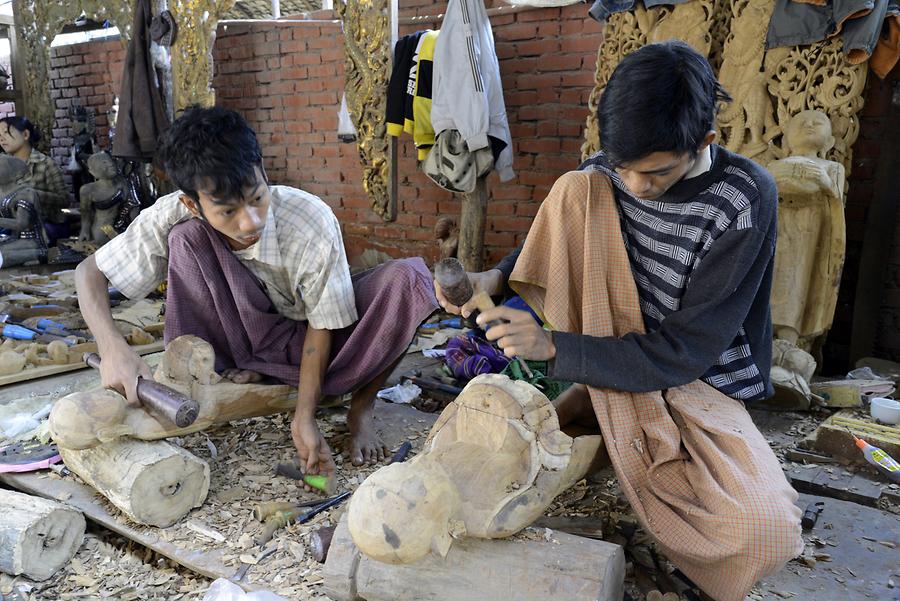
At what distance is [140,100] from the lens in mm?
6164

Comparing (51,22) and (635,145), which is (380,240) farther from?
(51,22)

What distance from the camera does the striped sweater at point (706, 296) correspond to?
1.77 m

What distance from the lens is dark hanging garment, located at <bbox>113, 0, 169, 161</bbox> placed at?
20.2ft

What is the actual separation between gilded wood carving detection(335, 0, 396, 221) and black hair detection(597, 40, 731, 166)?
3.21 meters

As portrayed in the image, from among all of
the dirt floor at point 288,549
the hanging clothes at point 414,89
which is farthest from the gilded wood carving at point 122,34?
the dirt floor at point 288,549

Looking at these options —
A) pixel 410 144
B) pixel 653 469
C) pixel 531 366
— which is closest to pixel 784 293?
pixel 531 366

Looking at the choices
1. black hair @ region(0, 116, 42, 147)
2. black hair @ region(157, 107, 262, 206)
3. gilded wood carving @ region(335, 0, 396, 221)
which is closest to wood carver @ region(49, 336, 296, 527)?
black hair @ region(157, 107, 262, 206)

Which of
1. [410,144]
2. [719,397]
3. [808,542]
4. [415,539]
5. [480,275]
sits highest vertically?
[410,144]

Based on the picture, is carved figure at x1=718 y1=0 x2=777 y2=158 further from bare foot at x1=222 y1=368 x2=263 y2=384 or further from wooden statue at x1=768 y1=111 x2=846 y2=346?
bare foot at x1=222 y1=368 x2=263 y2=384

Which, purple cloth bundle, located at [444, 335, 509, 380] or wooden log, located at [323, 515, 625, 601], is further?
purple cloth bundle, located at [444, 335, 509, 380]

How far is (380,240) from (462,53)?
244cm

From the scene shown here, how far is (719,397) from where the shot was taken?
195 cm

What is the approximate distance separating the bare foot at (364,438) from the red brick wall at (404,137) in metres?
2.71

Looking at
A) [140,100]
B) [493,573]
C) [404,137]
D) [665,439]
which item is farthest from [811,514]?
[140,100]
